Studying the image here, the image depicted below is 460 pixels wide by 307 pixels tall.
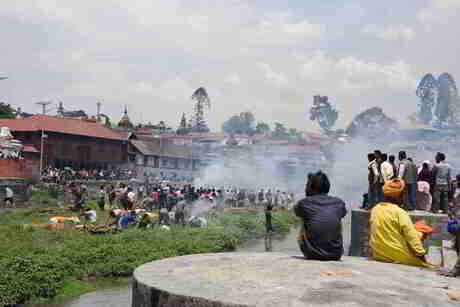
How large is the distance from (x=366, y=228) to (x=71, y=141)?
1424 inches

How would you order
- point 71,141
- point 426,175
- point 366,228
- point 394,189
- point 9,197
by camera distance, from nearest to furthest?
1. point 394,189
2. point 366,228
3. point 426,175
4. point 9,197
5. point 71,141

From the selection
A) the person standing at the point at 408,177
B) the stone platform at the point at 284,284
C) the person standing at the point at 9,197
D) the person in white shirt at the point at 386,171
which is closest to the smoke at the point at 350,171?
the person standing at the point at 9,197

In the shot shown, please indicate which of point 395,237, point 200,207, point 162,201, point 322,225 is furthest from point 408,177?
point 200,207

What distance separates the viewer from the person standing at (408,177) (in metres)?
→ 10.8

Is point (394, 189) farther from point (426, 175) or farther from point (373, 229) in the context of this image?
point (426, 175)

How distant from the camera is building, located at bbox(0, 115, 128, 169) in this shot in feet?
133

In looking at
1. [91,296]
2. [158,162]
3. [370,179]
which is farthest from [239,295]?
[158,162]

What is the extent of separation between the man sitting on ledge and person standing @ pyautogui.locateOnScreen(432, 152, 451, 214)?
636 cm

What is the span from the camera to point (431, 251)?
8.51 meters

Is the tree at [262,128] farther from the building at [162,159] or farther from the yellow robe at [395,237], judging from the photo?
the yellow robe at [395,237]

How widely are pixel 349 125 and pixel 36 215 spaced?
6615 cm

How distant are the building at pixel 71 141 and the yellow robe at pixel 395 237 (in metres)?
37.4

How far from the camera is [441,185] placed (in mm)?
11195

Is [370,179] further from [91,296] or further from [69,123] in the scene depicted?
[69,123]
